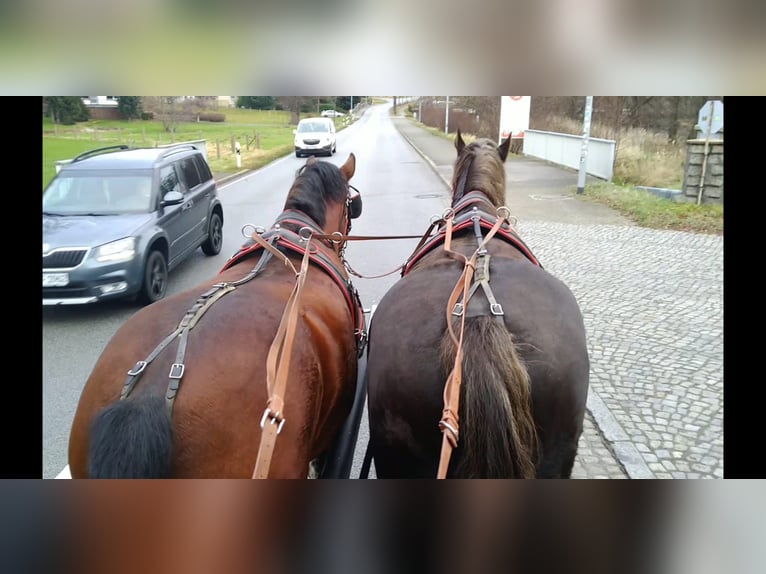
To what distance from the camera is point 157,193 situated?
3.00 metres

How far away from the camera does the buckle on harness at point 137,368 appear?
1.20 m

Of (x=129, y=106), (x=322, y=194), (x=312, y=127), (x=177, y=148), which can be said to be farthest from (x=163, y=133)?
(x=322, y=194)

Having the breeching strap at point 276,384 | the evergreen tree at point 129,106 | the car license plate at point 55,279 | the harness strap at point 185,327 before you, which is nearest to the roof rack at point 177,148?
the evergreen tree at point 129,106

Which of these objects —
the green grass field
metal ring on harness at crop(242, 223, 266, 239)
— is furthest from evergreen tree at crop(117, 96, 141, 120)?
metal ring on harness at crop(242, 223, 266, 239)

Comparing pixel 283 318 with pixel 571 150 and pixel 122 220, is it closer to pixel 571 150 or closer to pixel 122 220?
pixel 571 150

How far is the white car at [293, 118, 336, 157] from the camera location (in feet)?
6.55

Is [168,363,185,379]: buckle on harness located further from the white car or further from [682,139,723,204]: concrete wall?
[682,139,723,204]: concrete wall

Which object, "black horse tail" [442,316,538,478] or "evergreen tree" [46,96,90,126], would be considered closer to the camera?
"black horse tail" [442,316,538,478]

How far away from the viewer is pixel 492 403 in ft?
4.22

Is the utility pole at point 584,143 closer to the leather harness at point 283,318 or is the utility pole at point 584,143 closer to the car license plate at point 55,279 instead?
Result: the leather harness at point 283,318

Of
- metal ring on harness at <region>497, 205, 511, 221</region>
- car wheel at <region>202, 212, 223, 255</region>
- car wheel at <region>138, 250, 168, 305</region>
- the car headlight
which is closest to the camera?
metal ring on harness at <region>497, 205, 511, 221</region>
